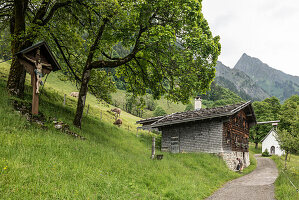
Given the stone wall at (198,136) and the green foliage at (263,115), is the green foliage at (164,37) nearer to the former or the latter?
the stone wall at (198,136)

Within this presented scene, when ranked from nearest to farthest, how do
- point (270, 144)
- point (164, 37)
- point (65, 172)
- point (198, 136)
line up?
point (65, 172) → point (164, 37) → point (198, 136) → point (270, 144)

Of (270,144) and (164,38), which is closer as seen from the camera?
(164,38)

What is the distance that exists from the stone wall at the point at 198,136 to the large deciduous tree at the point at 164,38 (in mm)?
6247

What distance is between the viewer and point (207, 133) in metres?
19.4

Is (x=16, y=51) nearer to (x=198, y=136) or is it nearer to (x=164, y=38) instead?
(x=164, y=38)

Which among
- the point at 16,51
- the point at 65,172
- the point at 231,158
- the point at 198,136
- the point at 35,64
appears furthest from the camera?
the point at 198,136

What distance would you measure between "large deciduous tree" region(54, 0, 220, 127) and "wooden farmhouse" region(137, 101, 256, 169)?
233 inches

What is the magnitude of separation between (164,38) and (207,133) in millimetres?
11910

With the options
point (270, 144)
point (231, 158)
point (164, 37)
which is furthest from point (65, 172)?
point (270, 144)

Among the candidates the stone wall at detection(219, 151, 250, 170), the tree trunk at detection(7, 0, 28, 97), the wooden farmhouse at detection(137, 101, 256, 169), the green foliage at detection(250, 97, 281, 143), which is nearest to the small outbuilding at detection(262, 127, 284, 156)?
the green foliage at detection(250, 97, 281, 143)

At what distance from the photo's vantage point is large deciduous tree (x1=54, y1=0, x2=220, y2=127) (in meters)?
11.3

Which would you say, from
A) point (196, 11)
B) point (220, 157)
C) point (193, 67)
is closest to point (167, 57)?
point (193, 67)

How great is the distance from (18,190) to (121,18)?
32.5ft

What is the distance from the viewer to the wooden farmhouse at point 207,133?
1866 cm
